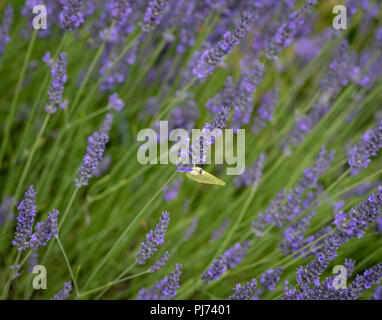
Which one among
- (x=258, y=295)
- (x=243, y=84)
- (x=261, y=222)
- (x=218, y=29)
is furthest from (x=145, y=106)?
(x=258, y=295)

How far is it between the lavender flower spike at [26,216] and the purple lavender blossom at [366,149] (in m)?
1.00

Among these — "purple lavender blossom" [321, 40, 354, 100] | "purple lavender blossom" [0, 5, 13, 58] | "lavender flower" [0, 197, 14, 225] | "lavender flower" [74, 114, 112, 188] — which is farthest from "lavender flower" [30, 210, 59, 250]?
"purple lavender blossom" [321, 40, 354, 100]

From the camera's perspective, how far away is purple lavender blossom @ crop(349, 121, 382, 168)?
51.9 inches

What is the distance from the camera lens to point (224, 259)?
1.26 m

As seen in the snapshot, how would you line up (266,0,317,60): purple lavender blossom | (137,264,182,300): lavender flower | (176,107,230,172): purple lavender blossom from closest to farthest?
(176,107,230,172): purple lavender blossom, (137,264,182,300): lavender flower, (266,0,317,60): purple lavender blossom

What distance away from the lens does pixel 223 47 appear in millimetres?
1289

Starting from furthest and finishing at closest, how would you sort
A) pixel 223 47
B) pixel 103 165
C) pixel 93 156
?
pixel 103 165
pixel 223 47
pixel 93 156

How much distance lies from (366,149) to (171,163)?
2.13 feet

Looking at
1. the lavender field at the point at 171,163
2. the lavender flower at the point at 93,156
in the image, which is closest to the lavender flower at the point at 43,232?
the lavender field at the point at 171,163

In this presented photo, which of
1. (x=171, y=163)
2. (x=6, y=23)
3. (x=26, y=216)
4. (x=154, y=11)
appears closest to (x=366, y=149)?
(x=171, y=163)

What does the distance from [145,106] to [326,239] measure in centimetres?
121
